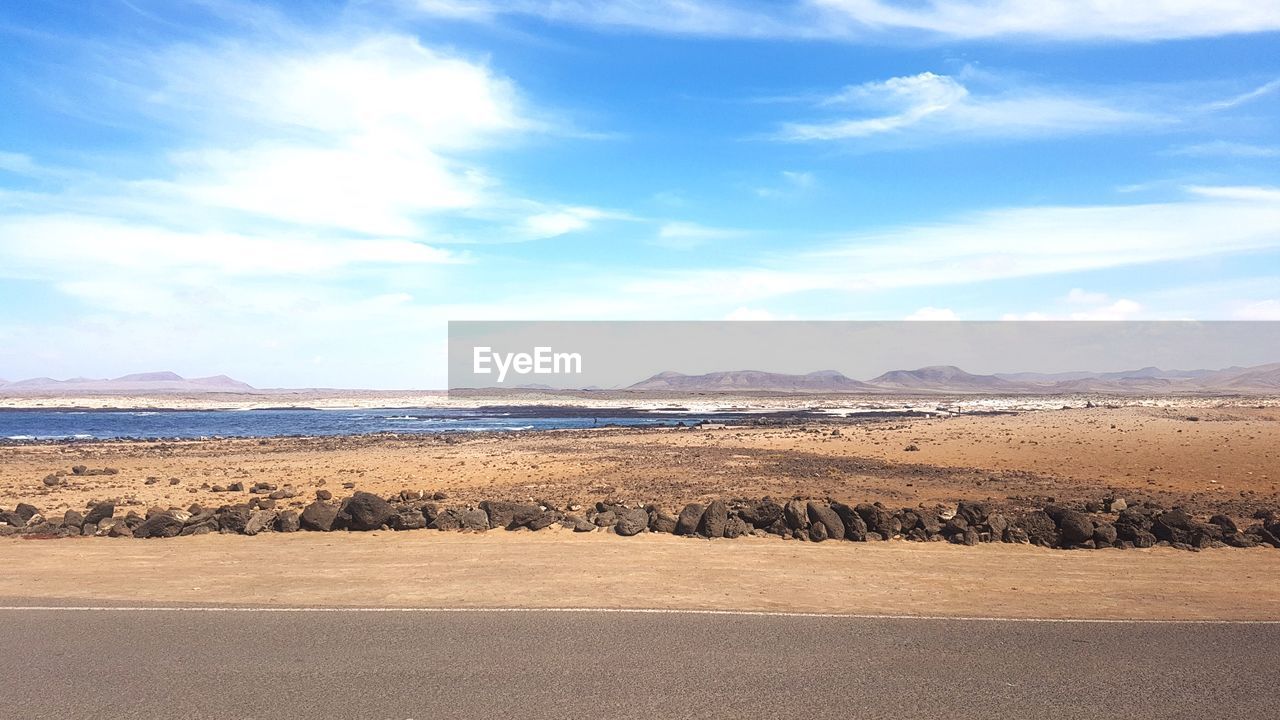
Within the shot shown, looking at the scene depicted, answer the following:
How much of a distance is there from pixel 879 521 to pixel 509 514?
704 cm

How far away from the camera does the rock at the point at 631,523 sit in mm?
15664

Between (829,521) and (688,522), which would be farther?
(688,522)

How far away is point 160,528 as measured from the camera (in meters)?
15.7

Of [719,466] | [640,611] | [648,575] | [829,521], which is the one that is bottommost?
[719,466]

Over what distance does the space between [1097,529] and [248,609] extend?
13.3 m

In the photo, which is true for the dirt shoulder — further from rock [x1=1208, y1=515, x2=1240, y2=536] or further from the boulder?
rock [x1=1208, y1=515, x2=1240, y2=536]

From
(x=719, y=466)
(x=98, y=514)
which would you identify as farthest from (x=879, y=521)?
(x=719, y=466)

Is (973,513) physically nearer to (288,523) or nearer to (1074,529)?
(1074,529)

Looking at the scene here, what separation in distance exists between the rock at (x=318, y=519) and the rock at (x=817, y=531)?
354 inches

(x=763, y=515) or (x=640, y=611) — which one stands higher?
(x=763, y=515)

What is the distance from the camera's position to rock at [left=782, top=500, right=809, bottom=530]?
15430 millimetres

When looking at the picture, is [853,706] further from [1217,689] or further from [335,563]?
[335,563]

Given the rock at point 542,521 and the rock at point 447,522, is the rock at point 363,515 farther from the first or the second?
the rock at point 542,521

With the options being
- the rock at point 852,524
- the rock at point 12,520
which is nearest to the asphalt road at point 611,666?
the rock at point 852,524
